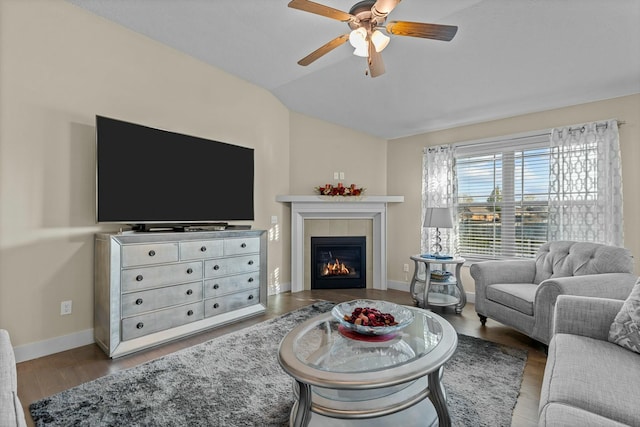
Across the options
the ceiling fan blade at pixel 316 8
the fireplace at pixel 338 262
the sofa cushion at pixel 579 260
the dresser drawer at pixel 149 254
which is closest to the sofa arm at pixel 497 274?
the sofa cushion at pixel 579 260

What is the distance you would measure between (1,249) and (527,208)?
520cm

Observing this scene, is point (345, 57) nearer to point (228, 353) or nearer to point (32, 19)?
point (32, 19)

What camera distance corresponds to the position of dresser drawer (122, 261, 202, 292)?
2.62m

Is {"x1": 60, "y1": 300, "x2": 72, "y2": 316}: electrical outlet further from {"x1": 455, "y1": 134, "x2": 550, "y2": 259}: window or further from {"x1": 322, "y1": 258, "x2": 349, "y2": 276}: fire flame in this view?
{"x1": 455, "y1": 134, "x2": 550, "y2": 259}: window

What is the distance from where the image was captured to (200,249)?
311 cm

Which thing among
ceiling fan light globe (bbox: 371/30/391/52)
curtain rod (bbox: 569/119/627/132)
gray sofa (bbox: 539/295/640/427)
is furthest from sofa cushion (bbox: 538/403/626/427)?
curtain rod (bbox: 569/119/627/132)

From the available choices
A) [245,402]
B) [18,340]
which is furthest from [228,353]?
[18,340]

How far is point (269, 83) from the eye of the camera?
13.0 feet

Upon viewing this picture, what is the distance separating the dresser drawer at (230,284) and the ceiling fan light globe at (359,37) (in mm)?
2476

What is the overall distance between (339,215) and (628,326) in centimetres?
360

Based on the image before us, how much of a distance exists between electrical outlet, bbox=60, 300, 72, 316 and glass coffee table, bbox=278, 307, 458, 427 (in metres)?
2.07

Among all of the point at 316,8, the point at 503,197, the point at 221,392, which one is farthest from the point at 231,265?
the point at 503,197

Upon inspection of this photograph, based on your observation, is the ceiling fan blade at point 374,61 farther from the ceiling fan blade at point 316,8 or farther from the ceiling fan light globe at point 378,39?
the ceiling fan blade at point 316,8

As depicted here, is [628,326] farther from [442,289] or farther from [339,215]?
[339,215]
